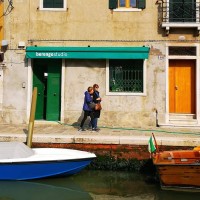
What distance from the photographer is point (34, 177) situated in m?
8.60

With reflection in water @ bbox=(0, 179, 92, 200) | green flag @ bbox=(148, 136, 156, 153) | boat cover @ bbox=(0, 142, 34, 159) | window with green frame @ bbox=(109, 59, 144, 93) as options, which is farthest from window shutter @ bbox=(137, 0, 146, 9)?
reflection in water @ bbox=(0, 179, 92, 200)

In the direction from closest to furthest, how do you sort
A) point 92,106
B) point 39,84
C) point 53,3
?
point 92,106 → point 53,3 → point 39,84

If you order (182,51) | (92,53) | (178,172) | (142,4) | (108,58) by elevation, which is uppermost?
(142,4)

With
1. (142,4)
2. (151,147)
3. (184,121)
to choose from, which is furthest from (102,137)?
(142,4)

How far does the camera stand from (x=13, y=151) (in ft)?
27.9

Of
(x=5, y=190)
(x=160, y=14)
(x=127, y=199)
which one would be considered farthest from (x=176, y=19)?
(x=5, y=190)

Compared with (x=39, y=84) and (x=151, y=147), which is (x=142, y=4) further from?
(x=151, y=147)

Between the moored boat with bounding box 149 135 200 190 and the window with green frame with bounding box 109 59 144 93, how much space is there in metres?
4.77

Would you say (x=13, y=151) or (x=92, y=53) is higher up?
(x=92, y=53)

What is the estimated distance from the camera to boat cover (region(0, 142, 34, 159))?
845cm

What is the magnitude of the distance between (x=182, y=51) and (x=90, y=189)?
6686 millimetres

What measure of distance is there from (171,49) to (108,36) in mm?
2237

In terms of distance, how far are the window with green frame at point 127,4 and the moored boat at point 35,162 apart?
19.9ft

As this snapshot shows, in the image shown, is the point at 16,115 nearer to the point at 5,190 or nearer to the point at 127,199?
the point at 5,190
